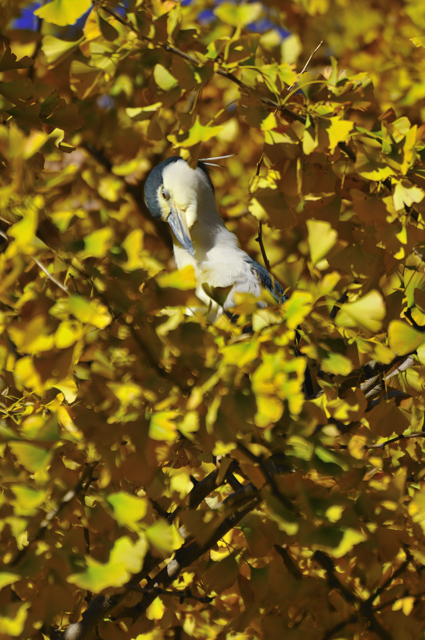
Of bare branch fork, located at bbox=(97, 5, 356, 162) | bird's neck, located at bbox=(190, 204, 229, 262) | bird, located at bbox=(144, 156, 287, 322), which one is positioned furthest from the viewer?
bird's neck, located at bbox=(190, 204, 229, 262)

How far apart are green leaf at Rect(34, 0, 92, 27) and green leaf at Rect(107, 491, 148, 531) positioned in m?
0.85

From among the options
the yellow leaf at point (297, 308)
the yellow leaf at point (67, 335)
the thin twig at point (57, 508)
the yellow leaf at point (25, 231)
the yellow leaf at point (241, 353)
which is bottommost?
the thin twig at point (57, 508)

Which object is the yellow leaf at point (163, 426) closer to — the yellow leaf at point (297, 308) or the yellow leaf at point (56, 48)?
the yellow leaf at point (297, 308)

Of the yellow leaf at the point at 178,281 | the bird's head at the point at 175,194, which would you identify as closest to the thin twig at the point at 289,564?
the yellow leaf at the point at 178,281

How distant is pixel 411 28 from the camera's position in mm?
3488

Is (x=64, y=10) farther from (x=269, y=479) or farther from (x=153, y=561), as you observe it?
(x=153, y=561)

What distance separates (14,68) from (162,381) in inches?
29.6

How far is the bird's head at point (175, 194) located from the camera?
2.94 metres

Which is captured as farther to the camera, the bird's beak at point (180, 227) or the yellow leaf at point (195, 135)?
the bird's beak at point (180, 227)

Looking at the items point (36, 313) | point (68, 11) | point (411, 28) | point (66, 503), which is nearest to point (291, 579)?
point (66, 503)

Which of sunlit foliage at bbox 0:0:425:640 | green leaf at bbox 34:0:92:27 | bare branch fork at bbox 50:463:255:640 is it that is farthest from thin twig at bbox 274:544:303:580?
green leaf at bbox 34:0:92:27

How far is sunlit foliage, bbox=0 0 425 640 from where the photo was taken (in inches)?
33.8

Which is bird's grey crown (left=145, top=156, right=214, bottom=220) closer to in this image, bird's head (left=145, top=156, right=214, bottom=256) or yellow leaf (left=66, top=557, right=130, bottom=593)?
bird's head (left=145, top=156, right=214, bottom=256)

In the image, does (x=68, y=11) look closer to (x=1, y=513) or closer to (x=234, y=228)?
(x=1, y=513)
